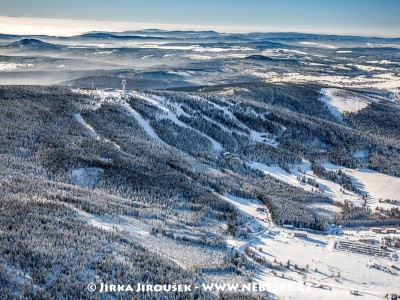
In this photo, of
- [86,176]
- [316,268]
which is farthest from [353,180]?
[86,176]

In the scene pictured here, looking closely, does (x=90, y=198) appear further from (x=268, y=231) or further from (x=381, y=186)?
(x=381, y=186)

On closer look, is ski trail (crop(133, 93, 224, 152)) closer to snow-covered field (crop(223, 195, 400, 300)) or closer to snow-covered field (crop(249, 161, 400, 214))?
snow-covered field (crop(249, 161, 400, 214))

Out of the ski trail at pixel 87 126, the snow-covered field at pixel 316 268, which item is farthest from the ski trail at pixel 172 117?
the snow-covered field at pixel 316 268

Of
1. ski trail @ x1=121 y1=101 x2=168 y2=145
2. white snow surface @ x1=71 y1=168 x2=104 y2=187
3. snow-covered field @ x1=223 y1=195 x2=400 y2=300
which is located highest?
ski trail @ x1=121 y1=101 x2=168 y2=145

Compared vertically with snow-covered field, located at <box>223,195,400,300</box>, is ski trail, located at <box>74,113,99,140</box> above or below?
above

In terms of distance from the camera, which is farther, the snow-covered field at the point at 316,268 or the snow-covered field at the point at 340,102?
the snow-covered field at the point at 340,102

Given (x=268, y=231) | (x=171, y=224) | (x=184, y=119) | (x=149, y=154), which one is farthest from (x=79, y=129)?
(x=268, y=231)

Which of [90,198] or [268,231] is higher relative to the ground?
[90,198]

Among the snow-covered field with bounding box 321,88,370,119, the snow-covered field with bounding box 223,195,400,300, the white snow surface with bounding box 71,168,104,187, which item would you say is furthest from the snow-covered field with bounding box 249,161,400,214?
the snow-covered field with bounding box 321,88,370,119

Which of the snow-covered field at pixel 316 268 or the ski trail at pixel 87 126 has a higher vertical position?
the ski trail at pixel 87 126

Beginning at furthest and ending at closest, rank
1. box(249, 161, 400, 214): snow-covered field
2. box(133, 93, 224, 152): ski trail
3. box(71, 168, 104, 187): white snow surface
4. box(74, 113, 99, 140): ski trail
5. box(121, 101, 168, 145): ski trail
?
1. box(133, 93, 224, 152): ski trail
2. box(121, 101, 168, 145): ski trail
3. box(74, 113, 99, 140): ski trail
4. box(249, 161, 400, 214): snow-covered field
5. box(71, 168, 104, 187): white snow surface

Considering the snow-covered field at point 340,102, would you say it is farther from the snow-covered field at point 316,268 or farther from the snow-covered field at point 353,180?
the snow-covered field at point 316,268
